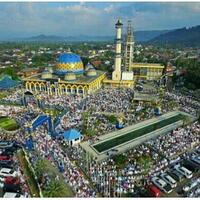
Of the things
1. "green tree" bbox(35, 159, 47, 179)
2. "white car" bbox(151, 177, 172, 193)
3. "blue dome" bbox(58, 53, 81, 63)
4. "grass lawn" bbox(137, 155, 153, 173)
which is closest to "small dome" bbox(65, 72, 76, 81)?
"blue dome" bbox(58, 53, 81, 63)

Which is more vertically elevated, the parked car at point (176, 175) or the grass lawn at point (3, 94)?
the parked car at point (176, 175)

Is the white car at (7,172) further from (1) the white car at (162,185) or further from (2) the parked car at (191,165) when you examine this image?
(2) the parked car at (191,165)

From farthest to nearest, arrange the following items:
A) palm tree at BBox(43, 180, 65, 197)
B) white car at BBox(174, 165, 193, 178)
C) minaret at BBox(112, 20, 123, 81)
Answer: minaret at BBox(112, 20, 123, 81), white car at BBox(174, 165, 193, 178), palm tree at BBox(43, 180, 65, 197)

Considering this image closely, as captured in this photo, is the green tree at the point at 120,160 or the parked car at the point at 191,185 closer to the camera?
the parked car at the point at 191,185

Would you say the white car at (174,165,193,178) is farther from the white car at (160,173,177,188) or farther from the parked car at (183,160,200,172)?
the white car at (160,173,177,188)

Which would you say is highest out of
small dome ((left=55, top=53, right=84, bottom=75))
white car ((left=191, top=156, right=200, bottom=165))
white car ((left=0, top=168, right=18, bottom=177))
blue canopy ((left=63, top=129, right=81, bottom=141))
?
small dome ((left=55, top=53, right=84, bottom=75))

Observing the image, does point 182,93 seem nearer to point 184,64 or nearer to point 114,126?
point 114,126

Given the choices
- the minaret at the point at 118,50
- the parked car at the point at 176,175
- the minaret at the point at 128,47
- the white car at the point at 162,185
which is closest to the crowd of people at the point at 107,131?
the white car at the point at 162,185

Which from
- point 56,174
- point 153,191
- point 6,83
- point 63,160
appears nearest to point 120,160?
point 153,191
